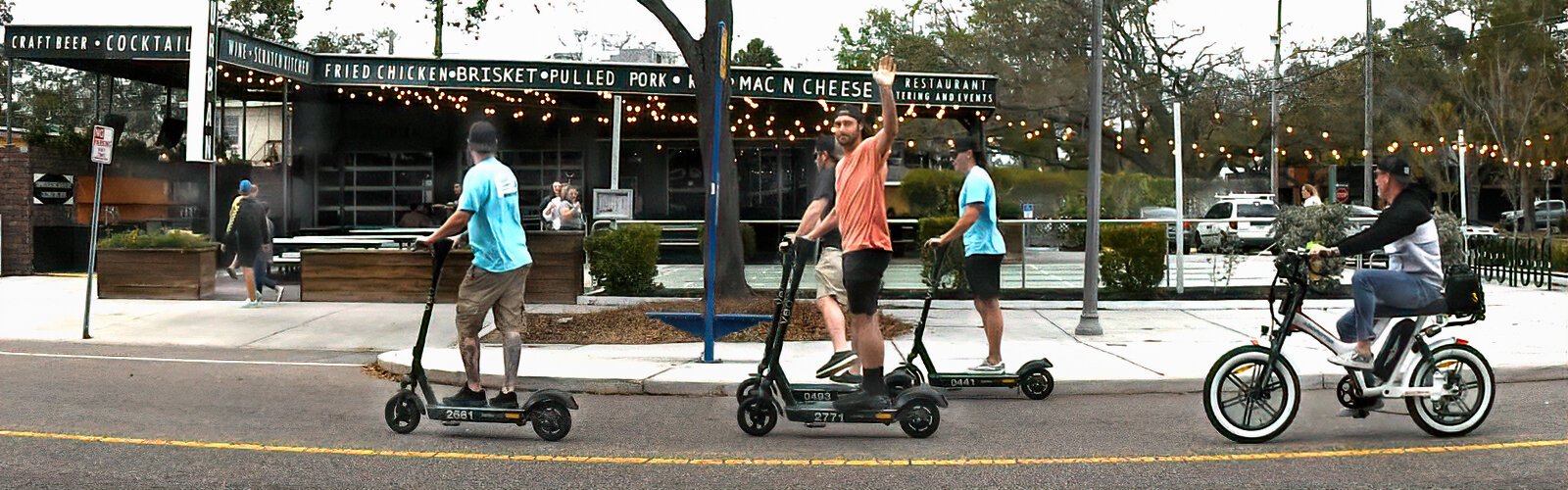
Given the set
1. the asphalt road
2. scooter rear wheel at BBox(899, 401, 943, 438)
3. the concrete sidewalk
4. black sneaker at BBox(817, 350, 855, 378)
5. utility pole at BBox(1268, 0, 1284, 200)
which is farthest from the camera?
utility pole at BBox(1268, 0, 1284, 200)

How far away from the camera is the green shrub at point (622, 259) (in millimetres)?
16109

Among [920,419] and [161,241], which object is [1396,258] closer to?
[920,419]

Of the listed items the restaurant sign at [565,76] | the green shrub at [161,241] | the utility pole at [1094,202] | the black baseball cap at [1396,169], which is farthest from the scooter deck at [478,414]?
the restaurant sign at [565,76]

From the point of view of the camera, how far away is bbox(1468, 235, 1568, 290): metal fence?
61.3 feet

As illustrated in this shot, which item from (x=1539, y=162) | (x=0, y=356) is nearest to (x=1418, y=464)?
(x=0, y=356)

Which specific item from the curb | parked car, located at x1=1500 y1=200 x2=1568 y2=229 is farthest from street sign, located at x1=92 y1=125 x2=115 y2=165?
parked car, located at x1=1500 y1=200 x2=1568 y2=229

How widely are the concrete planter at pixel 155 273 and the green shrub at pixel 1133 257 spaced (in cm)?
1061

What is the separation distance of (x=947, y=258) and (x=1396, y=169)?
8889 millimetres

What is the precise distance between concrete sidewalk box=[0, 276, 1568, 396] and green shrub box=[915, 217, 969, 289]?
0.47 m

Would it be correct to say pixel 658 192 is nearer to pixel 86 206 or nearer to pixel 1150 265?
pixel 86 206

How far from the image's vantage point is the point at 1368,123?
119ft

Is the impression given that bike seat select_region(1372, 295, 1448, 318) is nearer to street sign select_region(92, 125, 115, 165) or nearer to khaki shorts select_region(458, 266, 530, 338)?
khaki shorts select_region(458, 266, 530, 338)

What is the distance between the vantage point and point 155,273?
1636 cm

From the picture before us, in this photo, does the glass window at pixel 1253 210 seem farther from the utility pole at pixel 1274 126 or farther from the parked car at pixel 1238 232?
the parked car at pixel 1238 232
